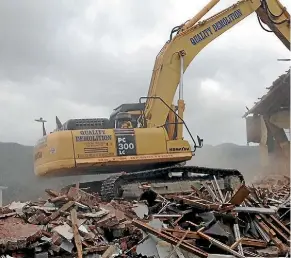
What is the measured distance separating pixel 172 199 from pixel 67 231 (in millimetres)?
2567

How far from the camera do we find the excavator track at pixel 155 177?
994cm

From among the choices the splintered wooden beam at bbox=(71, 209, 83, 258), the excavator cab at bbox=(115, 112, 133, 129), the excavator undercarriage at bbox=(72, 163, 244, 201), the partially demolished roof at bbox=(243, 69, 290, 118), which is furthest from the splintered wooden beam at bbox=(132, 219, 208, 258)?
the partially demolished roof at bbox=(243, 69, 290, 118)

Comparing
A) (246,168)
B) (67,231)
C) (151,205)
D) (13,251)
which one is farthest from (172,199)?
(246,168)

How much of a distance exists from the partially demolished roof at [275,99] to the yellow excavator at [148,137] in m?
6.02

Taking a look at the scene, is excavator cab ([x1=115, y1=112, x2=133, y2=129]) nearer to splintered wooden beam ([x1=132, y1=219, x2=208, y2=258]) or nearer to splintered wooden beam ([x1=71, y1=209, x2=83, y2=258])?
splintered wooden beam ([x1=71, y1=209, x2=83, y2=258])

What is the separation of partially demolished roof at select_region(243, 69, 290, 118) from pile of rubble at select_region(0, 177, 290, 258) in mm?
Answer: 9313

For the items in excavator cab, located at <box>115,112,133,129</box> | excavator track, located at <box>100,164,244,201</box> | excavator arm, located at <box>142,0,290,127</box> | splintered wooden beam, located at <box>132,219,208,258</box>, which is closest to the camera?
splintered wooden beam, located at <box>132,219,208,258</box>

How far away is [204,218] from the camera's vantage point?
293 inches

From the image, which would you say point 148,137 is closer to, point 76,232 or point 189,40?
point 189,40

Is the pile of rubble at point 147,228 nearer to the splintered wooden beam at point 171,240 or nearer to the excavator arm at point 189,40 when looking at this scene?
the splintered wooden beam at point 171,240

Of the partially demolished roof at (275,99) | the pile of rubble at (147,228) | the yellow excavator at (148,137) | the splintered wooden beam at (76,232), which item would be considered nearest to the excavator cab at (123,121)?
the yellow excavator at (148,137)

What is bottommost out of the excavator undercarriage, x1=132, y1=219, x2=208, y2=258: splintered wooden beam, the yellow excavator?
x1=132, y1=219, x2=208, y2=258: splintered wooden beam

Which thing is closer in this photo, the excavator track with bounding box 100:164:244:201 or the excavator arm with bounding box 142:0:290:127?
the excavator track with bounding box 100:164:244:201

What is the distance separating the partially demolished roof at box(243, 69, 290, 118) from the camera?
1757 cm
